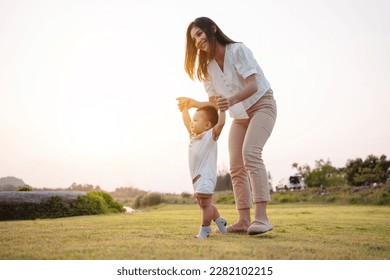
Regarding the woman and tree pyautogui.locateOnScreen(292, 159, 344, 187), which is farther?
tree pyautogui.locateOnScreen(292, 159, 344, 187)

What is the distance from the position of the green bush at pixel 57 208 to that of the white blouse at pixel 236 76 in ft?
13.7

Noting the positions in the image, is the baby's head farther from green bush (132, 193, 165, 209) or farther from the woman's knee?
green bush (132, 193, 165, 209)

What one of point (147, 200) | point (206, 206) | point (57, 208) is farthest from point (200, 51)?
point (147, 200)

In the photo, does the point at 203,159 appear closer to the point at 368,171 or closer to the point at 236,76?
the point at 236,76

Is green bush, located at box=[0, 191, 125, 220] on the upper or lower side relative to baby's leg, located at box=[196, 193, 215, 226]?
lower

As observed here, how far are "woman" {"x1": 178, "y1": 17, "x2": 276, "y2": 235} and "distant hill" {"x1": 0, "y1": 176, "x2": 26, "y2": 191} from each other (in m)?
5.85

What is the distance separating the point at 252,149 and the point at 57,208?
4.49 m

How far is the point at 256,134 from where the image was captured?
330 centimetres

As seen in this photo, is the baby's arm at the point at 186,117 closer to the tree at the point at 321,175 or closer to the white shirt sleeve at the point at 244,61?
the white shirt sleeve at the point at 244,61

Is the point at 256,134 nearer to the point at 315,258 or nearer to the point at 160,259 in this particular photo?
the point at 315,258

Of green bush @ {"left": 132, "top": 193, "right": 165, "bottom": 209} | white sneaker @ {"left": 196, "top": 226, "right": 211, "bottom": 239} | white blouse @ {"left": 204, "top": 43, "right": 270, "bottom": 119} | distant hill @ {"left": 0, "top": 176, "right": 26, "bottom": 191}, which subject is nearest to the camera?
white sneaker @ {"left": 196, "top": 226, "right": 211, "bottom": 239}

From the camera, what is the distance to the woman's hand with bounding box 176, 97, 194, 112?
3.37 meters

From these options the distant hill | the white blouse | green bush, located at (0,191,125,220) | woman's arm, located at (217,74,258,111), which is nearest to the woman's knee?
the white blouse
